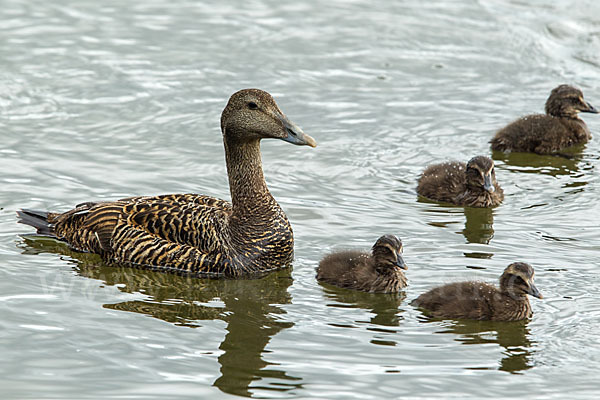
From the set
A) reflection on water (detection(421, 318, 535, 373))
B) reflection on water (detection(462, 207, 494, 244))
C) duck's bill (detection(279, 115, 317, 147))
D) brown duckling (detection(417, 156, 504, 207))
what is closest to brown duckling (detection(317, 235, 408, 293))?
reflection on water (detection(421, 318, 535, 373))

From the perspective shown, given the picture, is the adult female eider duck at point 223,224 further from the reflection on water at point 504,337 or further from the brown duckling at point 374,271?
the reflection on water at point 504,337

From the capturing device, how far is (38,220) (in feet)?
28.8

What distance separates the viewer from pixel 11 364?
21.5 feet

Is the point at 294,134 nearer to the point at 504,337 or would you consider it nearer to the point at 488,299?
the point at 488,299

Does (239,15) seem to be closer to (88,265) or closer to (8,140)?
(8,140)

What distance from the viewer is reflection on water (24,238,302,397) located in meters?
6.48

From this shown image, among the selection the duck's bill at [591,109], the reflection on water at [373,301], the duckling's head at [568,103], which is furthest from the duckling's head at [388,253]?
the duck's bill at [591,109]

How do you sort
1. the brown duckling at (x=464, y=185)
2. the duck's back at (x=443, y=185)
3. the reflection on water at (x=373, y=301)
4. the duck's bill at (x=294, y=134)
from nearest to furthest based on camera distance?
the reflection on water at (x=373, y=301) → the duck's bill at (x=294, y=134) → the brown duckling at (x=464, y=185) → the duck's back at (x=443, y=185)

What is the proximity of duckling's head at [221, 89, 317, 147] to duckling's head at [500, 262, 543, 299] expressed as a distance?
179 cm

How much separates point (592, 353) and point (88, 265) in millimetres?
3784

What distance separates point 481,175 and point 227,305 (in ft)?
9.76

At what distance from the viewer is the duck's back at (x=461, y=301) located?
23.9 feet

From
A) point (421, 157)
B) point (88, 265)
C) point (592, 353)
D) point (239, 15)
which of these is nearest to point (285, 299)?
point (88, 265)

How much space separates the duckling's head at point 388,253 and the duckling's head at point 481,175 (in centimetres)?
195
